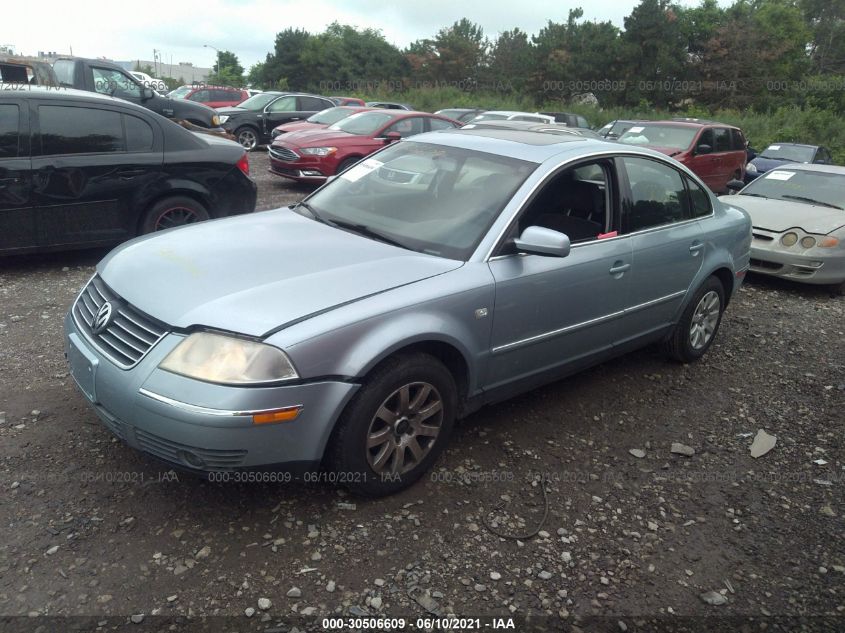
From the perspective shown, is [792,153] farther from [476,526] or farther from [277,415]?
[277,415]

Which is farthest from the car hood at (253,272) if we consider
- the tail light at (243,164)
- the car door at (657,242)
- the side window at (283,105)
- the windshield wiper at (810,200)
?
the side window at (283,105)

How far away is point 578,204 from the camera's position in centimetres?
418

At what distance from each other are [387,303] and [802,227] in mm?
6533

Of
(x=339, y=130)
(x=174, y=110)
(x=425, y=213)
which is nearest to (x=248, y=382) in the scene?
(x=425, y=213)

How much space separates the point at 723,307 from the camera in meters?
5.39

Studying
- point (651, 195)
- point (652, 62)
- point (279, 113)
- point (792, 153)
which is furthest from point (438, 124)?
point (652, 62)

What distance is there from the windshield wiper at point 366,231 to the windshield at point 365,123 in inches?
342

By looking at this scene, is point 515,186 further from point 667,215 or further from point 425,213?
point 667,215

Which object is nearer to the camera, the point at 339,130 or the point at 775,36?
the point at 339,130

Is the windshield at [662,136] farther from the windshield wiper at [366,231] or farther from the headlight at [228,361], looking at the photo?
the headlight at [228,361]

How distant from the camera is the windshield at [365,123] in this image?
484 inches

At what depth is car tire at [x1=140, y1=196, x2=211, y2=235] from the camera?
6.29m

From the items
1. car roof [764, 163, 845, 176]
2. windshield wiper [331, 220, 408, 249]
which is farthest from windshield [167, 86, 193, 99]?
windshield wiper [331, 220, 408, 249]

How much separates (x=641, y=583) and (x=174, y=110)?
43.6ft
